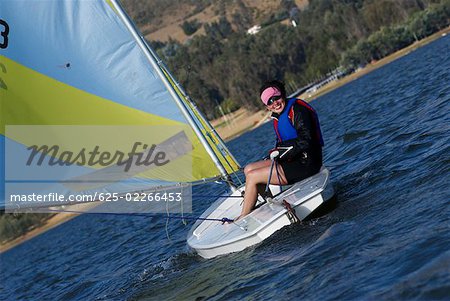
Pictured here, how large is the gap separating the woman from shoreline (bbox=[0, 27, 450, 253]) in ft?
178

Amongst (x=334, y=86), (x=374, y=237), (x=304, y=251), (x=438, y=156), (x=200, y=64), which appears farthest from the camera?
(x=200, y=64)

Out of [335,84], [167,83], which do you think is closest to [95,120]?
[167,83]

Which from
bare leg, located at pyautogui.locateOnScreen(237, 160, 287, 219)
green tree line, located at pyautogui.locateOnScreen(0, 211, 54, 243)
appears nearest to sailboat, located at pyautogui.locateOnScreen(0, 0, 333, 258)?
bare leg, located at pyautogui.locateOnScreen(237, 160, 287, 219)

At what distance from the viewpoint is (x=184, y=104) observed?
32.4 ft

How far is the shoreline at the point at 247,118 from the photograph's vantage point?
69.5 meters

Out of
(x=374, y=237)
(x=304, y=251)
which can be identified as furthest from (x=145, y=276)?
(x=374, y=237)

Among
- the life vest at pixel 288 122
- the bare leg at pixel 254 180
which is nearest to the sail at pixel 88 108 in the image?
the bare leg at pixel 254 180

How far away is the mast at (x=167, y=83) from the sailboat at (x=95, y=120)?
15mm

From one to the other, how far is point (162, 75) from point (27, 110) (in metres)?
1.94

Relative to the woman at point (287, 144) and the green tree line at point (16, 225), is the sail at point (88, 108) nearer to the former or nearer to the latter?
the woman at point (287, 144)

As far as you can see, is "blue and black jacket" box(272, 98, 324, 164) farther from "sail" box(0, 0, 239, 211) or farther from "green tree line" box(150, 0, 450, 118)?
"green tree line" box(150, 0, 450, 118)

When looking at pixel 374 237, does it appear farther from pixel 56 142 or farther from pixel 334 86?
pixel 334 86

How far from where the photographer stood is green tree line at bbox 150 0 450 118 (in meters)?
84.7

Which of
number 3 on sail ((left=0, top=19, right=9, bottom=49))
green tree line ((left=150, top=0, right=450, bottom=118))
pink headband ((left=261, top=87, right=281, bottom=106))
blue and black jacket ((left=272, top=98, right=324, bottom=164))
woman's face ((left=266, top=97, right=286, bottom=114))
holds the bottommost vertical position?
green tree line ((left=150, top=0, right=450, bottom=118))
